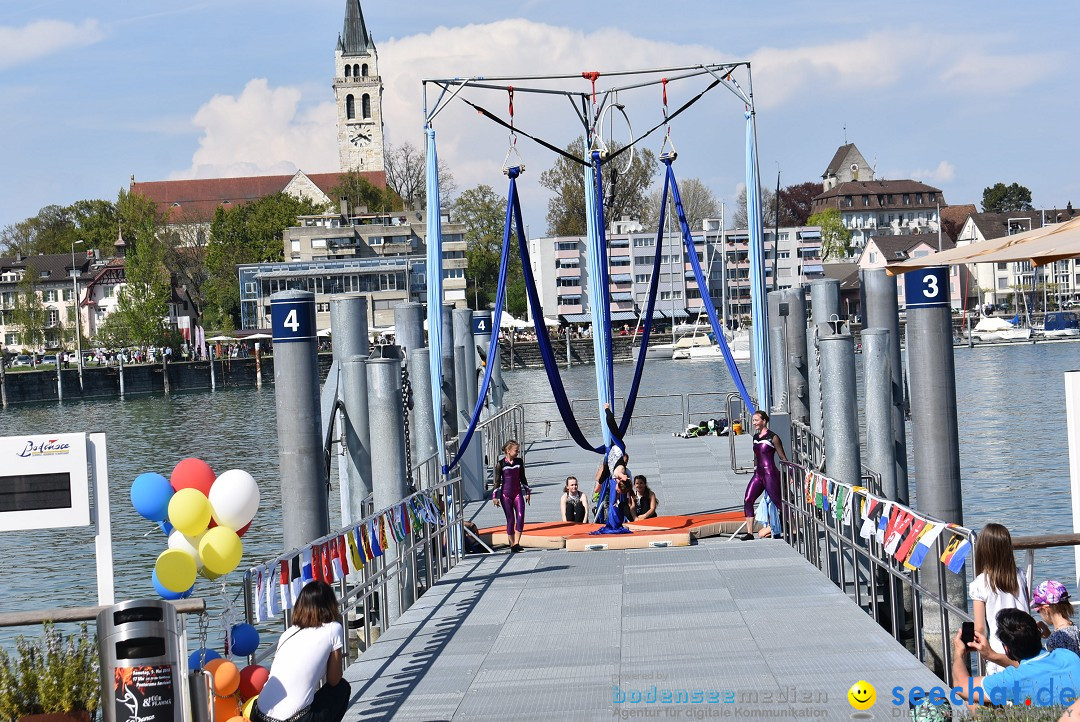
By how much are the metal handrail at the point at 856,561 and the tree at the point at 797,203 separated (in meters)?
175

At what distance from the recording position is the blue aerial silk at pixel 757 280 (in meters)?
18.1

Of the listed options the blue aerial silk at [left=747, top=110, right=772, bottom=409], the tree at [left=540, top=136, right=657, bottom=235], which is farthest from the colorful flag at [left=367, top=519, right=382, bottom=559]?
the tree at [left=540, top=136, right=657, bottom=235]

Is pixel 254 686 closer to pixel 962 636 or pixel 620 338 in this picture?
pixel 962 636

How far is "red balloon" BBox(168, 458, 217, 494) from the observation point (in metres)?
11.7

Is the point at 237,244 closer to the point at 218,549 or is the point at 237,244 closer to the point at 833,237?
the point at 833,237

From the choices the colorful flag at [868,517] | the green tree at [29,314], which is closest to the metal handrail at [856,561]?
the colorful flag at [868,517]

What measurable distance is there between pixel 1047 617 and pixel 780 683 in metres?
1.87

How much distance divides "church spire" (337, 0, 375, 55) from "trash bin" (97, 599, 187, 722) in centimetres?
19179

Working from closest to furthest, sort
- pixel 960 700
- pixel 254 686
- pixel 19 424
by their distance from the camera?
pixel 960 700, pixel 254 686, pixel 19 424

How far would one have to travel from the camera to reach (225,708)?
8.38 meters

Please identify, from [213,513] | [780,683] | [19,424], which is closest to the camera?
[780,683]

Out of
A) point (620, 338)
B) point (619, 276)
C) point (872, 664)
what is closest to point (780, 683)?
point (872, 664)

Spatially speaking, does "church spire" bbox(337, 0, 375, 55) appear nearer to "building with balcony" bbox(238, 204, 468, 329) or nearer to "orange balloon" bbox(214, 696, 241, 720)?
"building with balcony" bbox(238, 204, 468, 329)

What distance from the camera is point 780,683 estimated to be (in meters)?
9.22
